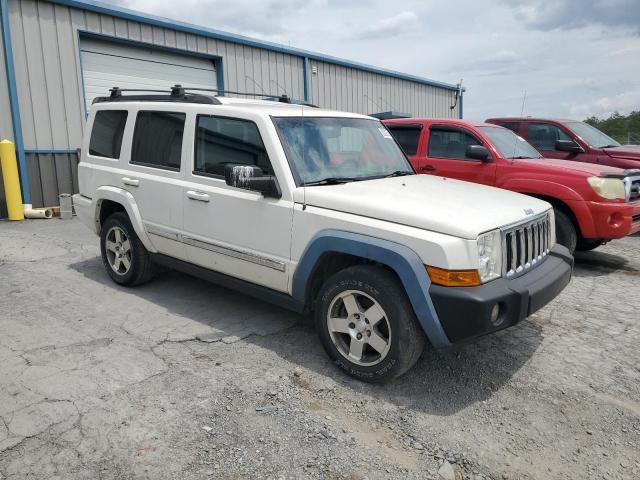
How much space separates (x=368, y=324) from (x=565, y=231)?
3704mm

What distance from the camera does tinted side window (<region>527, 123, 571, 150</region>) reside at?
28.5 ft

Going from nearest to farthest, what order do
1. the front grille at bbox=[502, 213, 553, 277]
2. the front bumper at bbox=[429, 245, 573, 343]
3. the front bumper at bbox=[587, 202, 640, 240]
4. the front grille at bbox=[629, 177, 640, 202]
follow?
the front bumper at bbox=[429, 245, 573, 343] → the front grille at bbox=[502, 213, 553, 277] → the front bumper at bbox=[587, 202, 640, 240] → the front grille at bbox=[629, 177, 640, 202]

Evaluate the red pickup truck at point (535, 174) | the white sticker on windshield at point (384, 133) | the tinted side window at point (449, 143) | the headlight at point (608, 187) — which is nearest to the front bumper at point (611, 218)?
the red pickup truck at point (535, 174)

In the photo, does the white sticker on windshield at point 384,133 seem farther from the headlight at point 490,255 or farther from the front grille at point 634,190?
the front grille at point 634,190

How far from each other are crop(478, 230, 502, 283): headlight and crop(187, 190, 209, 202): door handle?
221 cm

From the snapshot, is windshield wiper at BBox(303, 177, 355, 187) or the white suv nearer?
the white suv

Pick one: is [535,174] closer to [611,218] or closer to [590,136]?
[611,218]

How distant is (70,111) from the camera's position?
9.72m

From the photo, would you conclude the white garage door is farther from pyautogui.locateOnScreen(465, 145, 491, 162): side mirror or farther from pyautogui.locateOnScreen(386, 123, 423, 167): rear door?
pyautogui.locateOnScreen(465, 145, 491, 162): side mirror

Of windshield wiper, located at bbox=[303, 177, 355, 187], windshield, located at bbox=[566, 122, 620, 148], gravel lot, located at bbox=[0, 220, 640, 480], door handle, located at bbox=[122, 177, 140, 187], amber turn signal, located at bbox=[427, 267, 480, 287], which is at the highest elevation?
windshield, located at bbox=[566, 122, 620, 148]

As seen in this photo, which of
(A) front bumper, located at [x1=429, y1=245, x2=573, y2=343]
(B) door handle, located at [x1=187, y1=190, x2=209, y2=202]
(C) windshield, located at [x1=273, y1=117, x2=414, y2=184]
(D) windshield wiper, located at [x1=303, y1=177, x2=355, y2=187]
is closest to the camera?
(A) front bumper, located at [x1=429, y1=245, x2=573, y2=343]

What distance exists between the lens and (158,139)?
475 centimetres

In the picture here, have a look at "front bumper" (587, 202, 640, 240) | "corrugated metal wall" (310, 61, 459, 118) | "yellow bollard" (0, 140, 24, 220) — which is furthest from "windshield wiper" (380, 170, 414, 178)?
"corrugated metal wall" (310, 61, 459, 118)

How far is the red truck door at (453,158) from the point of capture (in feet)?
21.8
